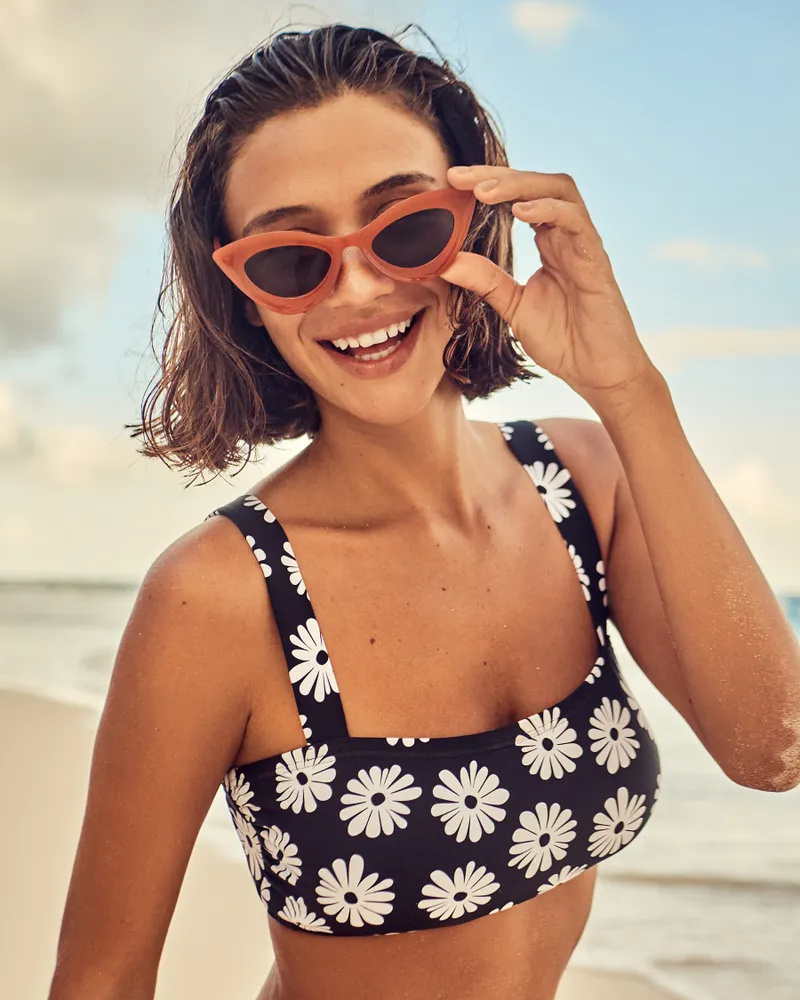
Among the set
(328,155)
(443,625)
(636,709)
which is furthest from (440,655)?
(328,155)

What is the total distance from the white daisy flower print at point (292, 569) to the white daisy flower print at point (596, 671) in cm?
56

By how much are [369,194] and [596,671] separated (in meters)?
0.95

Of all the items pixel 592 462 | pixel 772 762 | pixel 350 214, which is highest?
pixel 350 214

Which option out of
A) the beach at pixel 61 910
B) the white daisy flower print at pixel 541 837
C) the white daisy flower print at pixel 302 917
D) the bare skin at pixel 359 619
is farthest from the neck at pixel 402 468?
the beach at pixel 61 910

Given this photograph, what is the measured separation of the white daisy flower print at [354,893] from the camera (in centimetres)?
166

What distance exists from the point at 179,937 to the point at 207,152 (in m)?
3.95

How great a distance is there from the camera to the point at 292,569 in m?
1.79

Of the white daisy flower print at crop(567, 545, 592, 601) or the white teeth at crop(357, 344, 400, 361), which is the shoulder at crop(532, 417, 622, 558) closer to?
the white daisy flower print at crop(567, 545, 592, 601)

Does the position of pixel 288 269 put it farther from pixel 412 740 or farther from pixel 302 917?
pixel 302 917

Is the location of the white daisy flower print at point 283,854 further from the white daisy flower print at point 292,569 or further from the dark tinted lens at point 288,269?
the dark tinted lens at point 288,269

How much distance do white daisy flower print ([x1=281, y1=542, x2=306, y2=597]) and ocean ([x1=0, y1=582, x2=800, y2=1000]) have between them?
2.73 ft

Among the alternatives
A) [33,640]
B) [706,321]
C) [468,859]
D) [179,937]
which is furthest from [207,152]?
[706,321]

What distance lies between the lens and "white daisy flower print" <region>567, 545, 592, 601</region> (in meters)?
2.00

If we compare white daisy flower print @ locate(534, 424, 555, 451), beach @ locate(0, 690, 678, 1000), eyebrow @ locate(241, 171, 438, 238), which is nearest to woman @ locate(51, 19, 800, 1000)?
eyebrow @ locate(241, 171, 438, 238)
